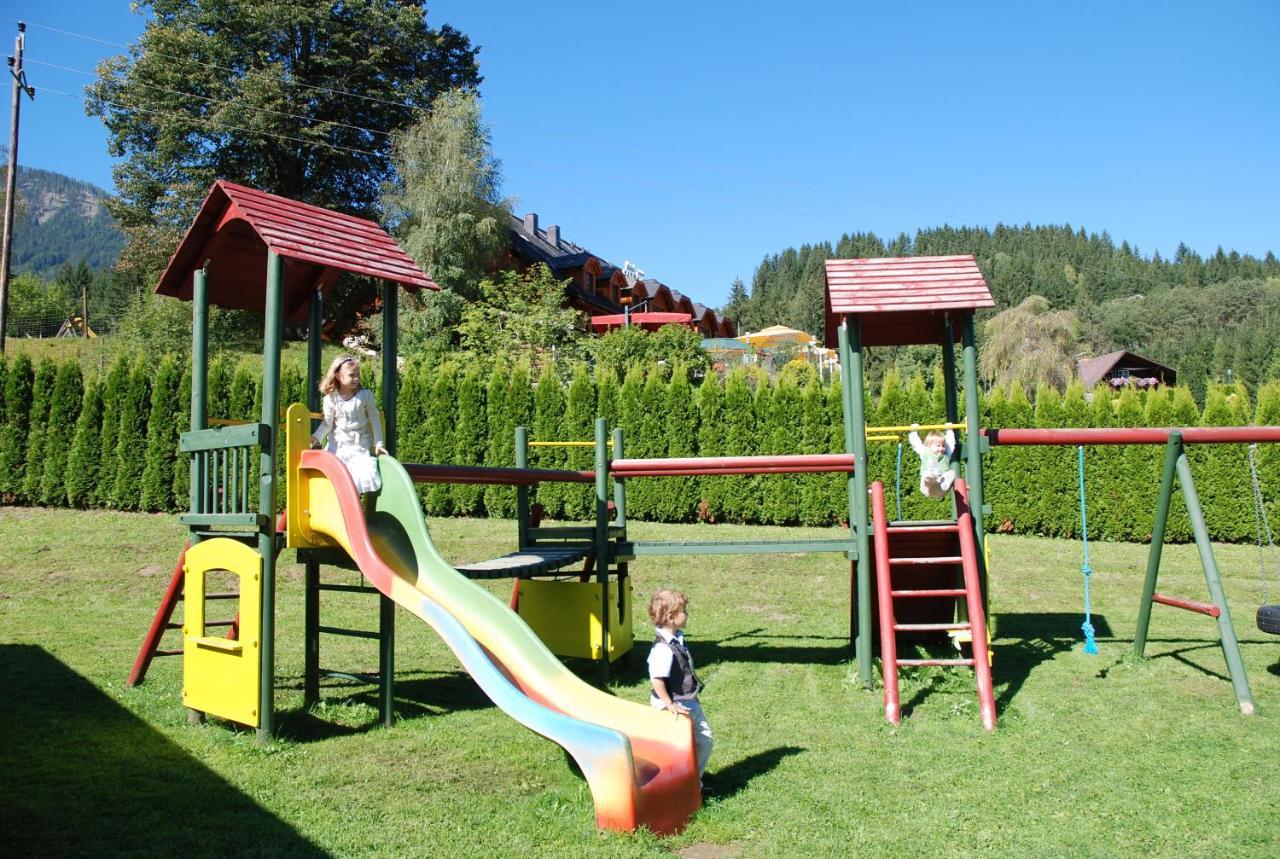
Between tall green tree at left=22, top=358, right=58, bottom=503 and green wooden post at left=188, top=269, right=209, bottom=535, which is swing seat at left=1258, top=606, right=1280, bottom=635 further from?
tall green tree at left=22, top=358, right=58, bottom=503

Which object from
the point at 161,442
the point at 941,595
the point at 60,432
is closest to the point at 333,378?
Answer: the point at 941,595

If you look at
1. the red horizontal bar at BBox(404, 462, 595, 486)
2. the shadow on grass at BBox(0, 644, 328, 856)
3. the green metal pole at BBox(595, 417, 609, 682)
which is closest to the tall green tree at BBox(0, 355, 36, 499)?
the shadow on grass at BBox(0, 644, 328, 856)

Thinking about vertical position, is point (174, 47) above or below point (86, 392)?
above

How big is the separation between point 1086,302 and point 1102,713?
9019 cm

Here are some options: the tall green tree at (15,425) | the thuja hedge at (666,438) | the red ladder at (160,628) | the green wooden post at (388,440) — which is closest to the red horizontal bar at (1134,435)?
the green wooden post at (388,440)

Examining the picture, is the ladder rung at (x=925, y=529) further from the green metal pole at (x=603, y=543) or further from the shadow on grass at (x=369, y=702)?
the shadow on grass at (x=369, y=702)

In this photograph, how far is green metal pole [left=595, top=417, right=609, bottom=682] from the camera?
7.04 metres

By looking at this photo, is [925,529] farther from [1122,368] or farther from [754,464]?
[1122,368]

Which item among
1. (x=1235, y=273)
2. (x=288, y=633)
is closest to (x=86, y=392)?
(x=288, y=633)

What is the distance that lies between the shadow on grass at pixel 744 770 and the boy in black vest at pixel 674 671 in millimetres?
108

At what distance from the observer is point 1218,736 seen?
536 centimetres

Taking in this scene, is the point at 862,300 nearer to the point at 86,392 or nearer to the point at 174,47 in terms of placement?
the point at 86,392

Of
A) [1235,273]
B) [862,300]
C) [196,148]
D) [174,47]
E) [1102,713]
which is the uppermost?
[1235,273]

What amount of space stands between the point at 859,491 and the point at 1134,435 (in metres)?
2.20
